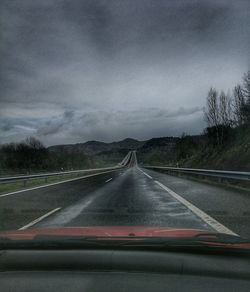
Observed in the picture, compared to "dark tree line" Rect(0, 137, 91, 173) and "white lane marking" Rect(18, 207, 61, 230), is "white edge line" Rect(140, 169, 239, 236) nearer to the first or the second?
"white lane marking" Rect(18, 207, 61, 230)

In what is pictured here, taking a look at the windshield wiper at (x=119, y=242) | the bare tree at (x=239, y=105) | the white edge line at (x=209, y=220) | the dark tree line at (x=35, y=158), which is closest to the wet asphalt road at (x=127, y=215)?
the white edge line at (x=209, y=220)

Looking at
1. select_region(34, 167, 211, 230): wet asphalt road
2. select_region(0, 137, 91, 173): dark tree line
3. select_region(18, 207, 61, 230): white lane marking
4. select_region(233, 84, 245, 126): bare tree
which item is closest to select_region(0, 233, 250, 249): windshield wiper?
select_region(34, 167, 211, 230): wet asphalt road

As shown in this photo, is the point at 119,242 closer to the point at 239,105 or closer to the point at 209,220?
the point at 209,220

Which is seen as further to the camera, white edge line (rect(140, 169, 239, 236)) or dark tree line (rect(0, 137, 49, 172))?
dark tree line (rect(0, 137, 49, 172))

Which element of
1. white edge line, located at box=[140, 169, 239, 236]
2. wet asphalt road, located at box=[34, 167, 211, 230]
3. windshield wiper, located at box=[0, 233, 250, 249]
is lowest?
white edge line, located at box=[140, 169, 239, 236]

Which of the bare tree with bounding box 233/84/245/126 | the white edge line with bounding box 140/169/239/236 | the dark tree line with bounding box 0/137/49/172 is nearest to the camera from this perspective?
the white edge line with bounding box 140/169/239/236

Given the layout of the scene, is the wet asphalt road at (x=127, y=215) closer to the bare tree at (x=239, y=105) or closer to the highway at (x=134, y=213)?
the highway at (x=134, y=213)

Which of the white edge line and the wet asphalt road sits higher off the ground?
the wet asphalt road

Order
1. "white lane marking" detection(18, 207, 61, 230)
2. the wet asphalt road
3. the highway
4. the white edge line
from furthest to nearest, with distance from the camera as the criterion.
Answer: the wet asphalt road, the highway, "white lane marking" detection(18, 207, 61, 230), the white edge line

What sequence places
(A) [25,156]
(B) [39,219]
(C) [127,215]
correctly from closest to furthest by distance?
1. (B) [39,219]
2. (C) [127,215]
3. (A) [25,156]

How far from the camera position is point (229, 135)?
187 ft

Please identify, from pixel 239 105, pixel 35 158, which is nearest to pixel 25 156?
pixel 35 158

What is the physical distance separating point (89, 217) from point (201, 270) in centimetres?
735

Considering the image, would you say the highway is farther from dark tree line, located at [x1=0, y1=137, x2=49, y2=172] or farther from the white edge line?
dark tree line, located at [x1=0, y1=137, x2=49, y2=172]
